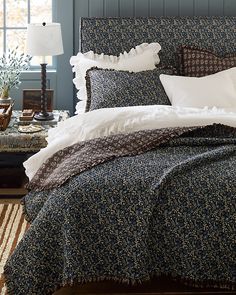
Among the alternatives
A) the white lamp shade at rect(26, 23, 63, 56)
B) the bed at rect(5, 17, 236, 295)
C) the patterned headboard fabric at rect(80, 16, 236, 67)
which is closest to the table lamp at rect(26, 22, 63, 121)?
the white lamp shade at rect(26, 23, 63, 56)

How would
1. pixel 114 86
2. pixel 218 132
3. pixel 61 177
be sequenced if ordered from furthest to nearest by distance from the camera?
pixel 114 86 → pixel 218 132 → pixel 61 177

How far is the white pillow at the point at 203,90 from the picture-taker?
4.62 meters

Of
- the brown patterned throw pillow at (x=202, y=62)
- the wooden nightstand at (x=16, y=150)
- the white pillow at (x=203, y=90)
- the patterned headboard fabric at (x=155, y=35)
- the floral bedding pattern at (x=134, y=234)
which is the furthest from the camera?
the patterned headboard fabric at (x=155, y=35)

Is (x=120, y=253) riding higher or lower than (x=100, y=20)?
lower

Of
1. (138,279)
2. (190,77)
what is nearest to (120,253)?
(138,279)

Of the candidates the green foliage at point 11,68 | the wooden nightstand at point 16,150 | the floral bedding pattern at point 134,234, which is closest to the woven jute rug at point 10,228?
the wooden nightstand at point 16,150

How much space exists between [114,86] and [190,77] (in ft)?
1.80

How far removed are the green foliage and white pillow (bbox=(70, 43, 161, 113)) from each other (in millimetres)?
425

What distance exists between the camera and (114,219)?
10.5 feet

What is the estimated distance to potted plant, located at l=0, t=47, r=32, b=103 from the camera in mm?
5160

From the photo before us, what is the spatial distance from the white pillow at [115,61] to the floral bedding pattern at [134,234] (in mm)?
1696

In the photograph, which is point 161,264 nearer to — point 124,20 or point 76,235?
point 76,235

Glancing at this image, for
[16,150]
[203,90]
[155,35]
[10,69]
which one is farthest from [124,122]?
[10,69]

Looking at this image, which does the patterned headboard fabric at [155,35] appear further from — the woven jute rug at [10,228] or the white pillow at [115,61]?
the woven jute rug at [10,228]
